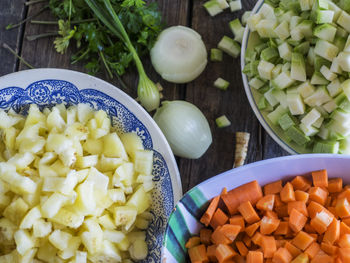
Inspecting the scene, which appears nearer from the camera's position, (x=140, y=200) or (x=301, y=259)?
(x=301, y=259)

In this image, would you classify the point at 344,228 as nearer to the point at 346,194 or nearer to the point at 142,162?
the point at 346,194

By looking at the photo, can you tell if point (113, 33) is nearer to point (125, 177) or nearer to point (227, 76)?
point (227, 76)

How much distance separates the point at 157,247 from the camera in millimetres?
1889

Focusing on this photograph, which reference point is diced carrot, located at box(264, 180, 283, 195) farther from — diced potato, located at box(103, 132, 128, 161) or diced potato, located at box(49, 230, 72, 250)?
diced potato, located at box(49, 230, 72, 250)

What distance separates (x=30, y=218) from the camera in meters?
1.69

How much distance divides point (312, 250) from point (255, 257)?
218 mm

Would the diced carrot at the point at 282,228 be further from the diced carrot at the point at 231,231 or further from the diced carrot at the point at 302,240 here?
the diced carrot at the point at 231,231

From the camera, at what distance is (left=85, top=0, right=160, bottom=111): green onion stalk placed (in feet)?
6.90

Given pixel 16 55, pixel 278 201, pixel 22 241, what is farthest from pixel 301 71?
pixel 16 55

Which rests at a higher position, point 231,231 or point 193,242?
point 231,231

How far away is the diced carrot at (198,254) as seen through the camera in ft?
5.74

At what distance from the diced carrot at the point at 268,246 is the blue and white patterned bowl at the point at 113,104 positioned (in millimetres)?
402

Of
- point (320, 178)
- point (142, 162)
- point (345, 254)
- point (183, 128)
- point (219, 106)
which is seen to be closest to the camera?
point (345, 254)

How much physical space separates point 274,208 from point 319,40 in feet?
2.37
